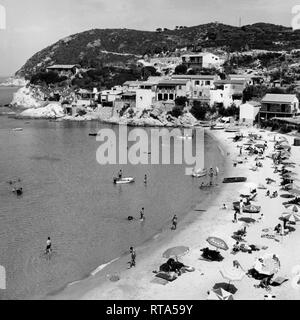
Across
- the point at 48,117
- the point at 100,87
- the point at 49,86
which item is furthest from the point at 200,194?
the point at 49,86

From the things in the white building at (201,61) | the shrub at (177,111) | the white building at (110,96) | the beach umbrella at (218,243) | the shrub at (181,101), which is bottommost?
the beach umbrella at (218,243)

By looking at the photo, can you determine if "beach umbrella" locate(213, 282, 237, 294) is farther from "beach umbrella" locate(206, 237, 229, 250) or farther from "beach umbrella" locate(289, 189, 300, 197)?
"beach umbrella" locate(289, 189, 300, 197)

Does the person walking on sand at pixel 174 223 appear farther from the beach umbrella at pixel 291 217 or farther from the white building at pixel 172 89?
the white building at pixel 172 89

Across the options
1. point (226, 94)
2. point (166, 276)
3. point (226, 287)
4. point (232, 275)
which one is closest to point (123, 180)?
point (166, 276)

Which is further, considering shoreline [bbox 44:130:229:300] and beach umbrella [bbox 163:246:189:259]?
beach umbrella [bbox 163:246:189:259]

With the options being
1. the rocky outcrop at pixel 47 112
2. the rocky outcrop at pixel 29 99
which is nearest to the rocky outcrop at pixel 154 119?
the rocky outcrop at pixel 47 112

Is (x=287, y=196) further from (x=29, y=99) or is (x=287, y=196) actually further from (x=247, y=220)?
(x=29, y=99)

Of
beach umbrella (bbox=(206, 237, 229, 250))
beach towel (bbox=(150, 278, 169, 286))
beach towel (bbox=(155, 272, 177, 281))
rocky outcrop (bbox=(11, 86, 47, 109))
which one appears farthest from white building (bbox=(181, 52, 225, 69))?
beach towel (bbox=(150, 278, 169, 286))
